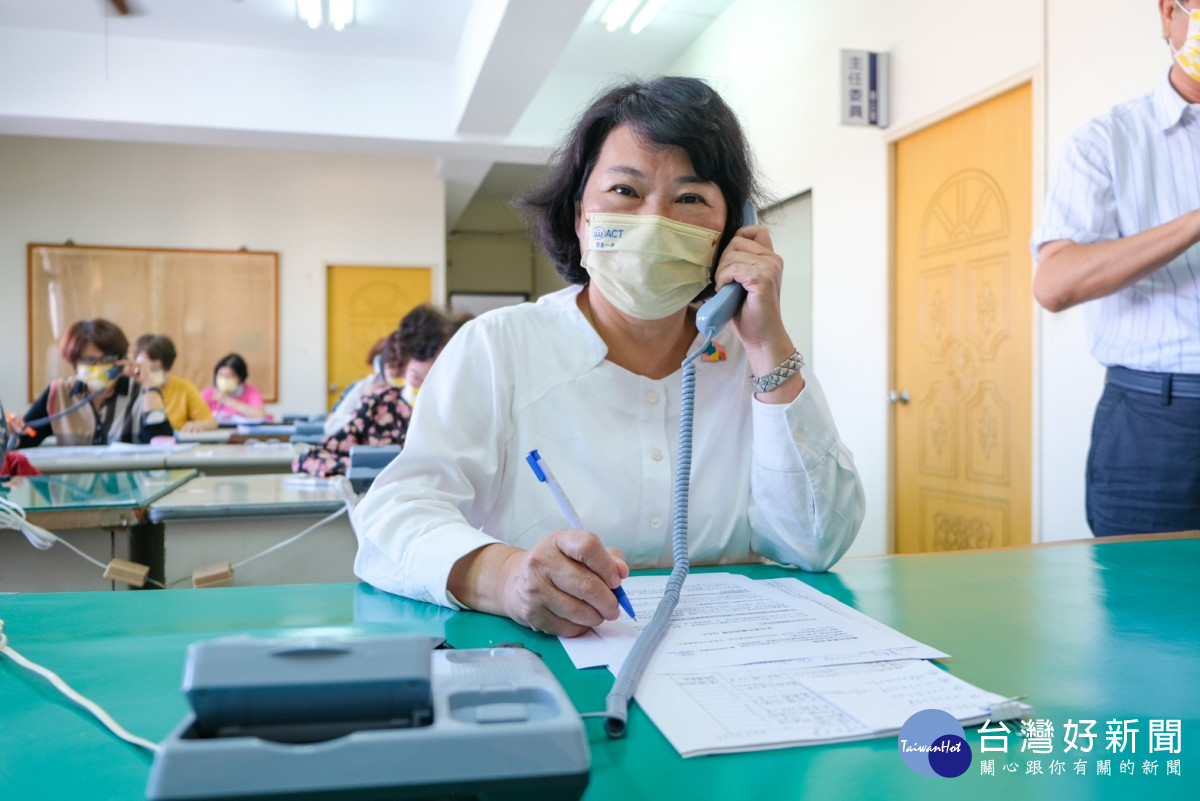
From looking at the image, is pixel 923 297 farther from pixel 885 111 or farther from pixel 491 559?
pixel 491 559

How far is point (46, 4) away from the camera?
523cm

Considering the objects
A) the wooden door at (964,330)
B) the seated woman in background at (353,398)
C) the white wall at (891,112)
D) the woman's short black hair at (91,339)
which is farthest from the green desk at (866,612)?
the woman's short black hair at (91,339)

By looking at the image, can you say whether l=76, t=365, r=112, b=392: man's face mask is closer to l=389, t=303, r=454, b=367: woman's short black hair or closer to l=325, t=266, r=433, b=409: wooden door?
l=389, t=303, r=454, b=367: woman's short black hair

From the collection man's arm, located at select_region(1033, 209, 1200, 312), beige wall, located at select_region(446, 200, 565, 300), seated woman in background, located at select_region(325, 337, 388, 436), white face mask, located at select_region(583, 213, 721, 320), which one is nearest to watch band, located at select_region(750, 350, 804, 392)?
white face mask, located at select_region(583, 213, 721, 320)

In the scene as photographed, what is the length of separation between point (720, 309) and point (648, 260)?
0.44ft

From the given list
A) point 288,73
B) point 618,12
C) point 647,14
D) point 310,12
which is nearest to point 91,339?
point 310,12

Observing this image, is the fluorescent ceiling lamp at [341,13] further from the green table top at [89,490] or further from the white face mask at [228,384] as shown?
the green table top at [89,490]

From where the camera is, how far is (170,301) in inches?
299

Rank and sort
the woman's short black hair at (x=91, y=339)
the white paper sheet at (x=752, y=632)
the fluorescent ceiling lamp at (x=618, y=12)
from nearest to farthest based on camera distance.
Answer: the white paper sheet at (x=752, y=632)
the woman's short black hair at (x=91, y=339)
the fluorescent ceiling lamp at (x=618, y=12)

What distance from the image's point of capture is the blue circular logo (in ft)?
1.74

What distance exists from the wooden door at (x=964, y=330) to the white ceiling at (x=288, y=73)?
2.31 m

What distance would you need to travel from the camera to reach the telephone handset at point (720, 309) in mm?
1062

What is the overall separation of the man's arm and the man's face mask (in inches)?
156

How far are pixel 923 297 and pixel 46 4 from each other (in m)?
5.43
